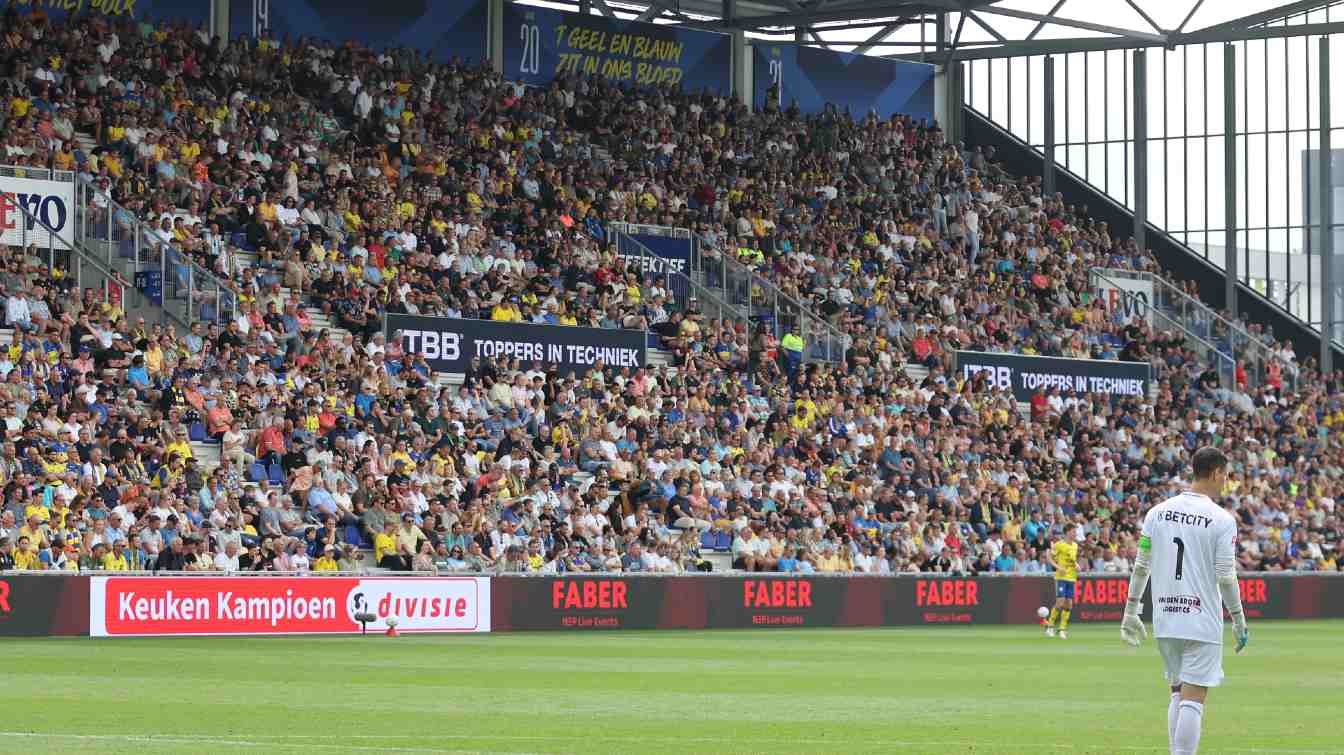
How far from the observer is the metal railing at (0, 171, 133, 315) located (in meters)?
34.3

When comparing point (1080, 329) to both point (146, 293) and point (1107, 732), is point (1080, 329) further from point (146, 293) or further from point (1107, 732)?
point (1107, 732)

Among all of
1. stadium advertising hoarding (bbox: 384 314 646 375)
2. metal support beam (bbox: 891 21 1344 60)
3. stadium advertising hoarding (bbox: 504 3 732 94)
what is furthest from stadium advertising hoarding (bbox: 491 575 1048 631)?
metal support beam (bbox: 891 21 1344 60)

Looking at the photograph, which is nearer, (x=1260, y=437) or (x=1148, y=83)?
(x=1260, y=437)

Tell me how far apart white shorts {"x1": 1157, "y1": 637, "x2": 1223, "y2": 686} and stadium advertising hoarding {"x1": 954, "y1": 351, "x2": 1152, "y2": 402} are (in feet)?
116

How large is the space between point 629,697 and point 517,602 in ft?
46.8

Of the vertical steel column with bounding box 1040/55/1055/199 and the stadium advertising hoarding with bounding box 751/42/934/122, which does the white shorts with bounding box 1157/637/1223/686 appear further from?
the vertical steel column with bounding box 1040/55/1055/199

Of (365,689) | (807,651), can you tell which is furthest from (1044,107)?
(365,689)

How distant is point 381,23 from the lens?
160 feet

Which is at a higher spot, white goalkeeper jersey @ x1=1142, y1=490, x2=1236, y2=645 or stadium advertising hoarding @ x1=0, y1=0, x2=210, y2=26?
stadium advertising hoarding @ x1=0, y1=0, x2=210, y2=26

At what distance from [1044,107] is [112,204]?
34589 millimetres

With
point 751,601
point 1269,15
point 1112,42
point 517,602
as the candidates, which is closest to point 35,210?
point 517,602

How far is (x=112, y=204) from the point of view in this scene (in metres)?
35.3

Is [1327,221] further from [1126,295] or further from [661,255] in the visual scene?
[661,255]

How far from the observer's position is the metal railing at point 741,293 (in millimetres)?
44500
